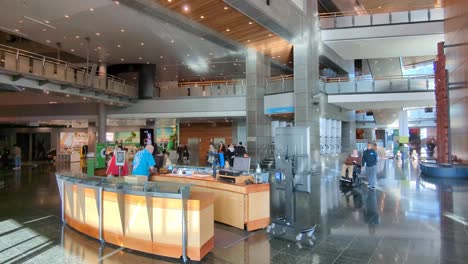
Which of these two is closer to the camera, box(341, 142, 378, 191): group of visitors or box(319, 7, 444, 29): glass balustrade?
box(341, 142, 378, 191): group of visitors

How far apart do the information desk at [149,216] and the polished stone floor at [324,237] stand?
16 centimetres

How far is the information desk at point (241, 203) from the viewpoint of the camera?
5273mm

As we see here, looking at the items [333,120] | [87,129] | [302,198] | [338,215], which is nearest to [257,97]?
[333,120]

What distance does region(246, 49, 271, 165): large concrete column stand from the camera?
1941 cm

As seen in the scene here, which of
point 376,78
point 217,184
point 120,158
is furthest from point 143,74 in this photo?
point 217,184

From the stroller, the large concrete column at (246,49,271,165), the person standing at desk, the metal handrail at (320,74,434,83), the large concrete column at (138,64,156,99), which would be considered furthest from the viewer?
the large concrete column at (138,64,156,99)

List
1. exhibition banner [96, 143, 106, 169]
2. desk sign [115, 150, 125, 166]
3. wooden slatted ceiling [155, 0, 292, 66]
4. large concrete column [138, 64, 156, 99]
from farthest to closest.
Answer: large concrete column [138, 64, 156, 99] → exhibition banner [96, 143, 106, 169] → wooden slatted ceiling [155, 0, 292, 66] → desk sign [115, 150, 125, 166]

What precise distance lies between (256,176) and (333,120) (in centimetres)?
1571

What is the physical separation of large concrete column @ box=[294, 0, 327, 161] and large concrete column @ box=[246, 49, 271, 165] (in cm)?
359

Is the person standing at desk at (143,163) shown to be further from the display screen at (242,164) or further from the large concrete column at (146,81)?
the large concrete column at (146,81)

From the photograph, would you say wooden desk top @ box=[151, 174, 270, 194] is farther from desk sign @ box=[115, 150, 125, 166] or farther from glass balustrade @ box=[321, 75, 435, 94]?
glass balustrade @ box=[321, 75, 435, 94]

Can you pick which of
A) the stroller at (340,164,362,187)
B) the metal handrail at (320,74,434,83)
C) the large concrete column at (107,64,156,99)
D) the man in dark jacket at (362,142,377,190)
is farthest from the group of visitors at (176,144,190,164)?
the man in dark jacket at (362,142,377,190)

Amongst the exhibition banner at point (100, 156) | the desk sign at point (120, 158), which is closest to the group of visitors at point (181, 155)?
the exhibition banner at point (100, 156)

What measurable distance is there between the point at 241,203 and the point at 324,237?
4.87ft
